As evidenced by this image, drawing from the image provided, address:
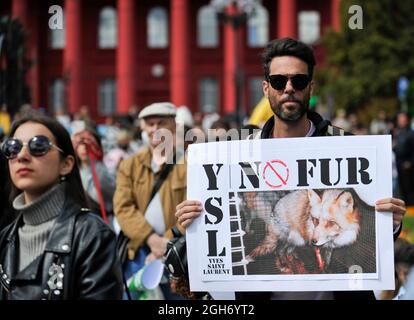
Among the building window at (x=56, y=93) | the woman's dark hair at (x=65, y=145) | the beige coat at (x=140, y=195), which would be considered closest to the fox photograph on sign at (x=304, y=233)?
the woman's dark hair at (x=65, y=145)

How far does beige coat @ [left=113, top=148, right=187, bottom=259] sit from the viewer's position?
6230 mm

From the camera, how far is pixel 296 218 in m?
3.37

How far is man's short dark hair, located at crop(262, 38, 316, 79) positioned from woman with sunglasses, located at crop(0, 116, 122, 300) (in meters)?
1.02

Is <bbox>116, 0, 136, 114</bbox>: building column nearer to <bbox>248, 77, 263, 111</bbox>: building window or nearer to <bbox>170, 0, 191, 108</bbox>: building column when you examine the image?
<bbox>170, 0, 191, 108</bbox>: building column

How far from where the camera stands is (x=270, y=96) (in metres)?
3.72

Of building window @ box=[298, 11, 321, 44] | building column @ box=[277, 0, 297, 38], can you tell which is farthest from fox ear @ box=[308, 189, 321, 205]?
building window @ box=[298, 11, 321, 44]

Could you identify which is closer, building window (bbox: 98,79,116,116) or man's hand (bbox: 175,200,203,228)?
man's hand (bbox: 175,200,203,228)

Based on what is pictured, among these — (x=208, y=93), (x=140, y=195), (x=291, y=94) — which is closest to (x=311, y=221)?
(x=291, y=94)

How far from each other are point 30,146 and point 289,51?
1.23m

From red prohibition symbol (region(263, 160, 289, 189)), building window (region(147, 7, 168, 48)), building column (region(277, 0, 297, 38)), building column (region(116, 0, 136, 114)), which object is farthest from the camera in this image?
building window (region(147, 7, 168, 48))

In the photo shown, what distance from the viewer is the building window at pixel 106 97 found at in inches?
2282

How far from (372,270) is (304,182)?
0.43 m

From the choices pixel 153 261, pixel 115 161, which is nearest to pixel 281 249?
pixel 153 261

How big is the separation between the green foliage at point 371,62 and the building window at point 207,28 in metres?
17.2
